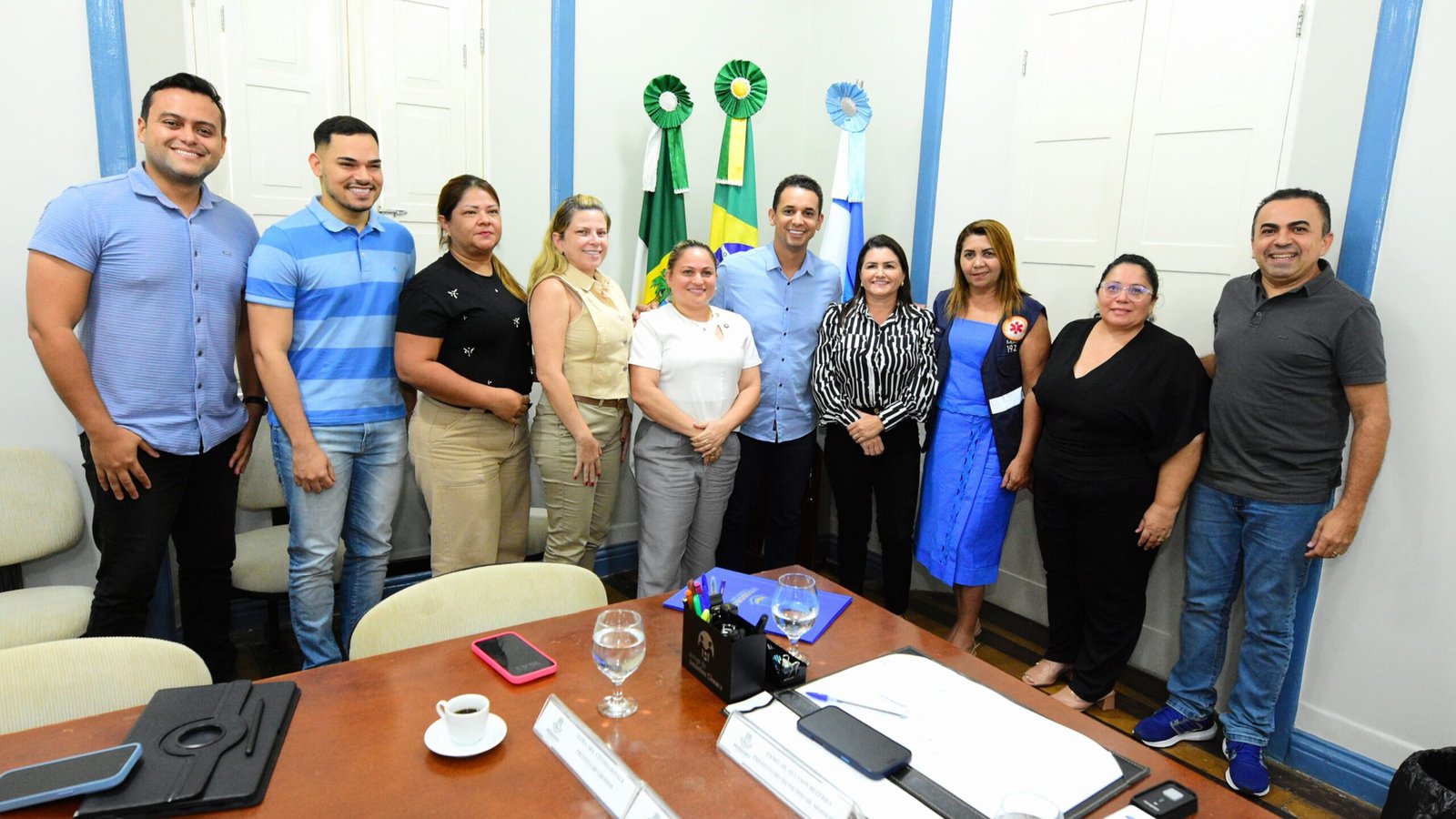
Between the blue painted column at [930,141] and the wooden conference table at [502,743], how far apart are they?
249 centimetres

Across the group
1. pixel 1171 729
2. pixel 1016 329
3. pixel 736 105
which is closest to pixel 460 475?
pixel 1016 329

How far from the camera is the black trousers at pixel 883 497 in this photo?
302 cm

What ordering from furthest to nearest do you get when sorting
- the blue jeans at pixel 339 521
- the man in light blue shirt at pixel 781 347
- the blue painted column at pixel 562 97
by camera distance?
the blue painted column at pixel 562 97
the man in light blue shirt at pixel 781 347
the blue jeans at pixel 339 521

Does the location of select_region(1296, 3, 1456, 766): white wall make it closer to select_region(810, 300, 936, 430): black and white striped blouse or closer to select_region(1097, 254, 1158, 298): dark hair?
select_region(1097, 254, 1158, 298): dark hair

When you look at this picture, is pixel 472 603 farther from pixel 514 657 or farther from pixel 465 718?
pixel 465 718

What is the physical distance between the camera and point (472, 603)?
1.68 meters

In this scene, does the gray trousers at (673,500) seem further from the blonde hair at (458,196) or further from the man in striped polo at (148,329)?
the man in striped polo at (148,329)

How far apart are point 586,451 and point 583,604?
3.02 ft

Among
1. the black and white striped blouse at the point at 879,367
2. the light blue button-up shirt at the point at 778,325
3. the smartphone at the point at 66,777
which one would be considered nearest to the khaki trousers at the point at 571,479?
the light blue button-up shirt at the point at 778,325

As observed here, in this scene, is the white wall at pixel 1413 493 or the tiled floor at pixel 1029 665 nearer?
the white wall at pixel 1413 493

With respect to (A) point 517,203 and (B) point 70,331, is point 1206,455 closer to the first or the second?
(A) point 517,203

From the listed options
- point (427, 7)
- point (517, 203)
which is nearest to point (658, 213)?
point (517, 203)

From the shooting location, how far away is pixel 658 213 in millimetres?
3584

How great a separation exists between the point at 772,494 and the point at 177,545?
1949 mm
